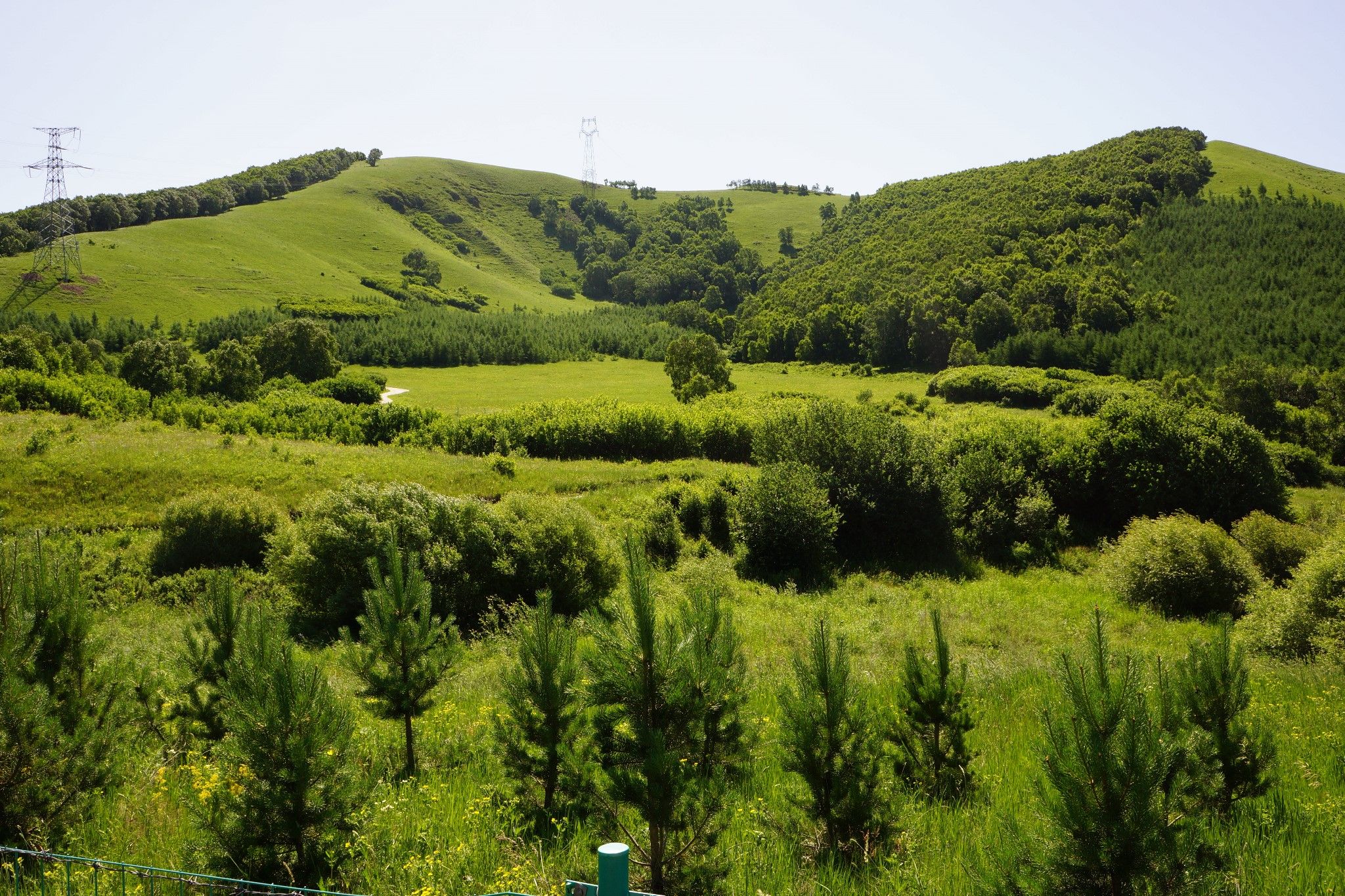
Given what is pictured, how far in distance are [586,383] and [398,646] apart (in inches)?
2773

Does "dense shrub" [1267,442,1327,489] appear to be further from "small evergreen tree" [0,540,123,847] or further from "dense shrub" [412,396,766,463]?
"small evergreen tree" [0,540,123,847]

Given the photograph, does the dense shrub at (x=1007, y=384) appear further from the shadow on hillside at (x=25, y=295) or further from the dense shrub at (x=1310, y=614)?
the shadow on hillside at (x=25, y=295)

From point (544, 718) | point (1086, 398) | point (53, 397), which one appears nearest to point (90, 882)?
point (544, 718)

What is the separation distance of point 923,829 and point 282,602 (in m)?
17.8

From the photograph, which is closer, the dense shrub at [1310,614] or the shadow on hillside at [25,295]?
the dense shrub at [1310,614]

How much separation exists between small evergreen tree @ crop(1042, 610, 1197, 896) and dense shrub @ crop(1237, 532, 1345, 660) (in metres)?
14.7

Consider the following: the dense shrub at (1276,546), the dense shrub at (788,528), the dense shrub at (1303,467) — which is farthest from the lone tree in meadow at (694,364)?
the dense shrub at (1276,546)

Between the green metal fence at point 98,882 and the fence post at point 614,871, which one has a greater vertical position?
the fence post at point 614,871

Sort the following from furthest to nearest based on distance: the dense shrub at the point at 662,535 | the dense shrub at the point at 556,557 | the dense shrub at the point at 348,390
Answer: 1. the dense shrub at the point at 348,390
2. the dense shrub at the point at 662,535
3. the dense shrub at the point at 556,557

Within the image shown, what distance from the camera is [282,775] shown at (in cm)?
478

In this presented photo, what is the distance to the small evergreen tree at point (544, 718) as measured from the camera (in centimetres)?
595

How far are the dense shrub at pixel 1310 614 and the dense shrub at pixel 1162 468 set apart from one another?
16.0 metres

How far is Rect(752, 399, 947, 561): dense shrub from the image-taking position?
98.2 feet

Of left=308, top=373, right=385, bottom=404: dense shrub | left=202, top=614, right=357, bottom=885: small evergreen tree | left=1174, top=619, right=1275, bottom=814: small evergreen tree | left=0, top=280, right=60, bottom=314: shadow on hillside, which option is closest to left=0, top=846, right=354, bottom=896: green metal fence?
left=202, top=614, right=357, bottom=885: small evergreen tree
